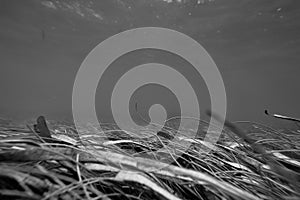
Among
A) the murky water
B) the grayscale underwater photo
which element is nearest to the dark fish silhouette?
the grayscale underwater photo

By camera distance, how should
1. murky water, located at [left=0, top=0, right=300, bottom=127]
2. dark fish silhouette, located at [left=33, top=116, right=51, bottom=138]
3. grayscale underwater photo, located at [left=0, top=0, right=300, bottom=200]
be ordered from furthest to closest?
murky water, located at [left=0, top=0, right=300, bottom=127] → dark fish silhouette, located at [left=33, top=116, right=51, bottom=138] → grayscale underwater photo, located at [left=0, top=0, right=300, bottom=200]

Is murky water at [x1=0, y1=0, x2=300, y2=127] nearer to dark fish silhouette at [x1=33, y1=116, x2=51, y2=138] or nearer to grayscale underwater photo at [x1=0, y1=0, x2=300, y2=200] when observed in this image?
grayscale underwater photo at [x1=0, y1=0, x2=300, y2=200]

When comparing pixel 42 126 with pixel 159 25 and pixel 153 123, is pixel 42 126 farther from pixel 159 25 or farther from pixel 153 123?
pixel 159 25

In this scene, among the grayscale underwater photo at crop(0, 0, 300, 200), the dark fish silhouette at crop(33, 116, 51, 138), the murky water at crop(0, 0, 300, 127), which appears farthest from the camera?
the murky water at crop(0, 0, 300, 127)

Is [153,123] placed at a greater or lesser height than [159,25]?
lesser

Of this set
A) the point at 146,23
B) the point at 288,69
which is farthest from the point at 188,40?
the point at 288,69

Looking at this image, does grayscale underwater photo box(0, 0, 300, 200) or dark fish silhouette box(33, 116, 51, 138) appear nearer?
grayscale underwater photo box(0, 0, 300, 200)

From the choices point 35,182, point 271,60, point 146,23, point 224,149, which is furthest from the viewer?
point 271,60

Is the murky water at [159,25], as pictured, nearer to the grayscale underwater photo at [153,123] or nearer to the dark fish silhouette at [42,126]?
the grayscale underwater photo at [153,123]

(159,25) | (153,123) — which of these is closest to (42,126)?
(153,123)

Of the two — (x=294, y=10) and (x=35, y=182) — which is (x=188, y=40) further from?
(x=35, y=182)

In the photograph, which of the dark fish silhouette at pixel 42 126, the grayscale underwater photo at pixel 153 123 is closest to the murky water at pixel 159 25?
the grayscale underwater photo at pixel 153 123

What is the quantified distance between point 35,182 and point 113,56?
36387 mm

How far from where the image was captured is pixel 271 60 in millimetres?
33562
